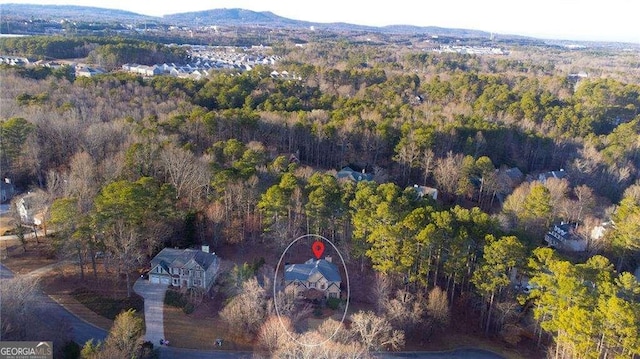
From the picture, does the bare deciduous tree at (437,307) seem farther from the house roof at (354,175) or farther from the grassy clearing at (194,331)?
the house roof at (354,175)

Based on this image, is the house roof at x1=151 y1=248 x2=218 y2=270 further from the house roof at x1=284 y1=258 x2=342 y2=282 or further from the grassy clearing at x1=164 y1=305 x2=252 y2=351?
the house roof at x1=284 y1=258 x2=342 y2=282

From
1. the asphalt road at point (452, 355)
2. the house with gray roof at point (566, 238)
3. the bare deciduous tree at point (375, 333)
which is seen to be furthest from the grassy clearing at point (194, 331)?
the house with gray roof at point (566, 238)

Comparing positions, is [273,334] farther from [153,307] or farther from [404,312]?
[153,307]

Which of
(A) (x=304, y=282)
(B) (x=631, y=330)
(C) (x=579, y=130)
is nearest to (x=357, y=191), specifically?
(A) (x=304, y=282)

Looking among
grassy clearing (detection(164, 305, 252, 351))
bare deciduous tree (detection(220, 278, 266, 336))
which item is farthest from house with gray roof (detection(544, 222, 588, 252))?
Result: grassy clearing (detection(164, 305, 252, 351))

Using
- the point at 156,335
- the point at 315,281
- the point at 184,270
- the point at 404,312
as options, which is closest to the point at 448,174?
the point at 315,281
